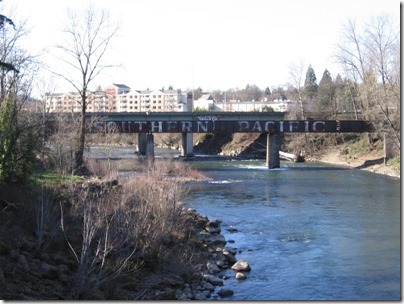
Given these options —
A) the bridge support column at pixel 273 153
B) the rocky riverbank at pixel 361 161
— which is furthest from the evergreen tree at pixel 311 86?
the bridge support column at pixel 273 153

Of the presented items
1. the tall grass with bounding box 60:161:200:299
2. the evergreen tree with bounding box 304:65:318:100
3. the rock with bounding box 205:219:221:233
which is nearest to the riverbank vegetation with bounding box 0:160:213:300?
the tall grass with bounding box 60:161:200:299

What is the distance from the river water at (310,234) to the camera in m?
16.2

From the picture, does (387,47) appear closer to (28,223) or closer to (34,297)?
(28,223)

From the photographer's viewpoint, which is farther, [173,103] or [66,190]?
[173,103]

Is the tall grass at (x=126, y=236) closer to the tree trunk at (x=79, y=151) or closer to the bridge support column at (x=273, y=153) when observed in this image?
the tree trunk at (x=79, y=151)

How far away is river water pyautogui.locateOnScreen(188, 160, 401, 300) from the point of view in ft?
53.2

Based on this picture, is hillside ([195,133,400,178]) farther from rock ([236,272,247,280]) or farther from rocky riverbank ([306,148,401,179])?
rock ([236,272,247,280])

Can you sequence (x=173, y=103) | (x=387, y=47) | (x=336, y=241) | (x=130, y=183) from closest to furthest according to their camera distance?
(x=336, y=241)
(x=130, y=183)
(x=387, y=47)
(x=173, y=103)

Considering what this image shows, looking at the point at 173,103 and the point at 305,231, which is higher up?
the point at 173,103

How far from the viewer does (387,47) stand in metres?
52.9

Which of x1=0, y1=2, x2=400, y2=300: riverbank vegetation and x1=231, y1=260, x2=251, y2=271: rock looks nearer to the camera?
x1=0, y1=2, x2=400, y2=300: riverbank vegetation

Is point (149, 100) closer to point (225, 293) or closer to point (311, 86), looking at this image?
point (311, 86)

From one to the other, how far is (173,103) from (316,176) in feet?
423

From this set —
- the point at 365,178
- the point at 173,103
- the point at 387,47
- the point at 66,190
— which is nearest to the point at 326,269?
the point at 66,190
